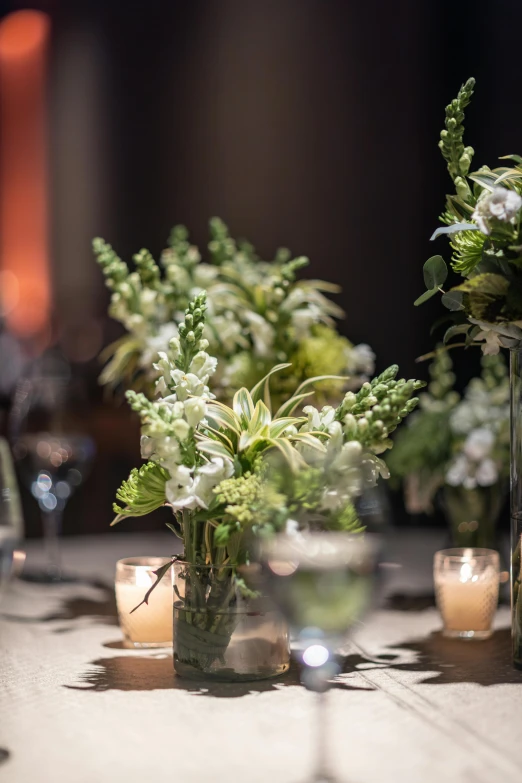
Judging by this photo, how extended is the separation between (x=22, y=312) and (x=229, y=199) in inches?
120

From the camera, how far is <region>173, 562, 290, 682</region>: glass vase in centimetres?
108

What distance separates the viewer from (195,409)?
42.1 inches

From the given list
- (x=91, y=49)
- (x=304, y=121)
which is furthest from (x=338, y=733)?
(x=91, y=49)

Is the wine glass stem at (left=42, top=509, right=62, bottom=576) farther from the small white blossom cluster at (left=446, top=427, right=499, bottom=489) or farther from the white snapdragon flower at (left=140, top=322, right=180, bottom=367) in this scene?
the small white blossom cluster at (left=446, top=427, right=499, bottom=489)

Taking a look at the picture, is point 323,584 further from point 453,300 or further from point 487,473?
point 487,473

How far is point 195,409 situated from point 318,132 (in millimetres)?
Answer: 2058

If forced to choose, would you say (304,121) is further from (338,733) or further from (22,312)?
(22,312)

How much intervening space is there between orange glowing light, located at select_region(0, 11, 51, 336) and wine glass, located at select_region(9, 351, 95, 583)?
12.2 feet

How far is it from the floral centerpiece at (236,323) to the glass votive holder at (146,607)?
0.35 meters

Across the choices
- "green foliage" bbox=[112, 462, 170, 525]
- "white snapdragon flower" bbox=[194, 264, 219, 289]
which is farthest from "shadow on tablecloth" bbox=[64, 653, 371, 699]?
"white snapdragon flower" bbox=[194, 264, 219, 289]

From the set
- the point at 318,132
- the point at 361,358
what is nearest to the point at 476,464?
the point at 361,358

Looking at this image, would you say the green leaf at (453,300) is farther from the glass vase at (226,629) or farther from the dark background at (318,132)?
the dark background at (318,132)

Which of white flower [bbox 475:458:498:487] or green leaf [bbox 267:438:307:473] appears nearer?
green leaf [bbox 267:438:307:473]

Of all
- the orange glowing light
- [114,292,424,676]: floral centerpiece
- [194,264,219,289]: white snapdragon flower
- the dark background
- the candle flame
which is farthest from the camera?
the orange glowing light
